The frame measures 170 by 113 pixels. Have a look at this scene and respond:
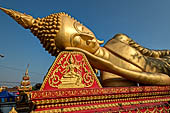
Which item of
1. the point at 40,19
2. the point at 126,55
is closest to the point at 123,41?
the point at 126,55

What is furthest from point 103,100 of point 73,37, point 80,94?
point 73,37

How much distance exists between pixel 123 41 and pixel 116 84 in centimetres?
131

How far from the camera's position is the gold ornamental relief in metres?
2.05

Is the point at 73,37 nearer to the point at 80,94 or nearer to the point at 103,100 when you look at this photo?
the point at 80,94

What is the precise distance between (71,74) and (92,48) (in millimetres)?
927

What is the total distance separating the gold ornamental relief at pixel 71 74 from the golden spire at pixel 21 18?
3.90ft

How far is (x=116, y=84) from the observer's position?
9.94 ft

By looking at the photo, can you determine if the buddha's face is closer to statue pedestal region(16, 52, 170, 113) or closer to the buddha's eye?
the buddha's eye

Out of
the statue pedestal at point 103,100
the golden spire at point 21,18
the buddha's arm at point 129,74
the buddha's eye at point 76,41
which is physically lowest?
the statue pedestal at point 103,100

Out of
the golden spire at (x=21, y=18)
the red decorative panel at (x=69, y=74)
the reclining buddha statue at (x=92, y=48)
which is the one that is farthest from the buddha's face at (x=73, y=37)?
the golden spire at (x=21, y=18)

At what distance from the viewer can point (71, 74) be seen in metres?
2.15

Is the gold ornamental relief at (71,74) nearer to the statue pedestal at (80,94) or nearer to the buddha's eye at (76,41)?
the statue pedestal at (80,94)

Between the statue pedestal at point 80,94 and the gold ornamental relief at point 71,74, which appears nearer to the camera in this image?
the statue pedestal at point 80,94

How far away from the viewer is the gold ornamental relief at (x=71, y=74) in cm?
205
